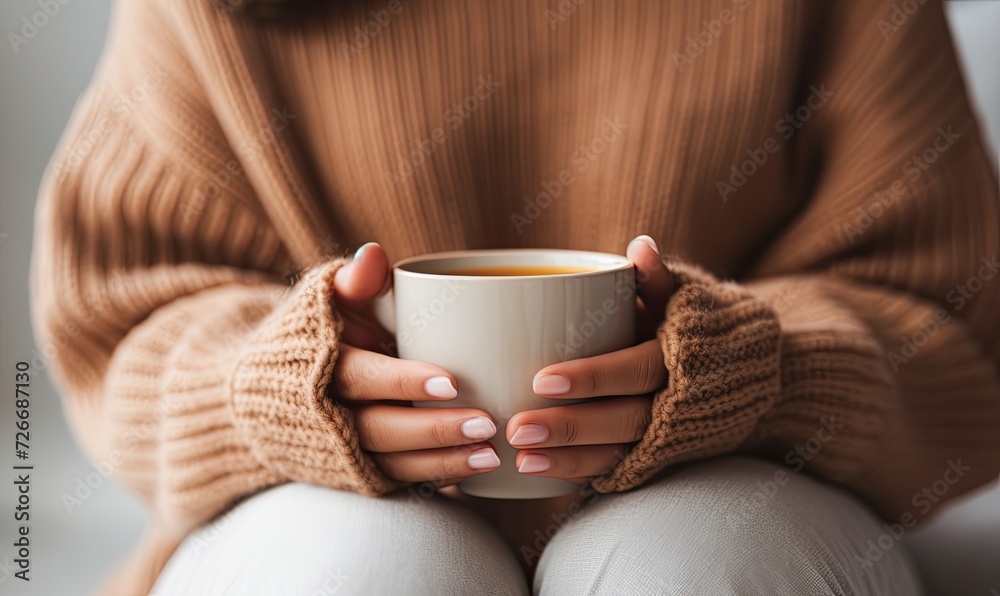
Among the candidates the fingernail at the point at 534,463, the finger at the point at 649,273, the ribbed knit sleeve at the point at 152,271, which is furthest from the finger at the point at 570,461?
the ribbed knit sleeve at the point at 152,271

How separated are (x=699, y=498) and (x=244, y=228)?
0.55 meters

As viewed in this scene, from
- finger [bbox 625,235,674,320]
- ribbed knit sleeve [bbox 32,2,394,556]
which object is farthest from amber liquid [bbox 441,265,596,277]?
ribbed knit sleeve [bbox 32,2,394,556]

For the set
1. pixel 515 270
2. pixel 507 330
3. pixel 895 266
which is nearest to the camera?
pixel 507 330

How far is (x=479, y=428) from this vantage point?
0.46m

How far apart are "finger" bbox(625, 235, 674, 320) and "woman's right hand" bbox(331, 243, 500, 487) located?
142mm

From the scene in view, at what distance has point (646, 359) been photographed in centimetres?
47

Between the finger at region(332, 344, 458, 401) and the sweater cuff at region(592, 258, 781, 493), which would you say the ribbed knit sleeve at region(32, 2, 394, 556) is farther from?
the sweater cuff at region(592, 258, 781, 493)

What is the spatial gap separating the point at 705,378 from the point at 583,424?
9 centimetres

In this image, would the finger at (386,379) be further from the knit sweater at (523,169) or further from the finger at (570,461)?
the knit sweater at (523,169)

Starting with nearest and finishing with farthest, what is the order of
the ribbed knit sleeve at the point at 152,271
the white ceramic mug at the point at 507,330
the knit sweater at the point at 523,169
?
1. the white ceramic mug at the point at 507,330
2. the ribbed knit sleeve at the point at 152,271
3. the knit sweater at the point at 523,169

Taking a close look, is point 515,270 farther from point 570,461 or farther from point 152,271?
point 152,271

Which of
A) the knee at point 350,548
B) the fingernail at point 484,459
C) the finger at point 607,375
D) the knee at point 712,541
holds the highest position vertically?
the finger at point 607,375

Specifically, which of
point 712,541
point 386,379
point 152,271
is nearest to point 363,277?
point 386,379

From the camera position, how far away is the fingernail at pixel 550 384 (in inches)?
17.7
